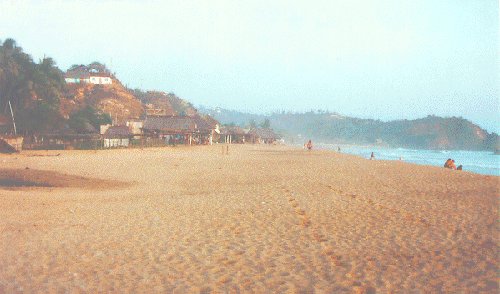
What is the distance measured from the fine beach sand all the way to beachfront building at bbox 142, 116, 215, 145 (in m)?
35.5

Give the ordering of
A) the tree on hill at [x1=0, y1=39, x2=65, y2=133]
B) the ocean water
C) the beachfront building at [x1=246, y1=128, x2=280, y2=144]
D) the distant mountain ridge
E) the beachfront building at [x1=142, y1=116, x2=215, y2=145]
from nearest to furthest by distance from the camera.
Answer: the tree on hill at [x1=0, y1=39, x2=65, y2=133], the ocean water, the beachfront building at [x1=142, y1=116, x2=215, y2=145], the beachfront building at [x1=246, y1=128, x2=280, y2=144], the distant mountain ridge

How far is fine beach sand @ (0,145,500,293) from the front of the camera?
4930 mm

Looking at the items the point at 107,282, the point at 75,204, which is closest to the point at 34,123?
the point at 75,204

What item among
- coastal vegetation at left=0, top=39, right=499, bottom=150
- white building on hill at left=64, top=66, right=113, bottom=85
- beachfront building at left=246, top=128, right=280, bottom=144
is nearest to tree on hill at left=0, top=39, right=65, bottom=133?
coastal vegetation at left=0, top=39, right=499, bottom=150

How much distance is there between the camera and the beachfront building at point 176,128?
48.6 meters

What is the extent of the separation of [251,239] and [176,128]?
4417cm

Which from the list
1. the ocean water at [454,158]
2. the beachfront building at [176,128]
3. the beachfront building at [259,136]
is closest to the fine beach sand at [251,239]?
the ocean water at [454,158]

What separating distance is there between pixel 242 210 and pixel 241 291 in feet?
15.7

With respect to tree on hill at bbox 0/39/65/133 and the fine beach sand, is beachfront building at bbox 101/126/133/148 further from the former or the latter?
the fine beach sand

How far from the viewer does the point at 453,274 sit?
523cm

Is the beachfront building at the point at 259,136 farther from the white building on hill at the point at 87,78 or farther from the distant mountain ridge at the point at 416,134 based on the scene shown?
the distant mountain ridge at the point at 416,134

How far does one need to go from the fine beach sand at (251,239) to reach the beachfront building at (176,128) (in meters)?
35.5

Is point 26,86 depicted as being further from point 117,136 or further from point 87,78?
point 87,78

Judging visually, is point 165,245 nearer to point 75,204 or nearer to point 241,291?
point 241,291
